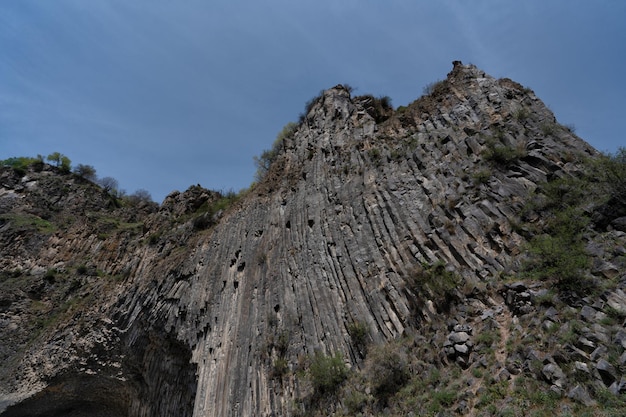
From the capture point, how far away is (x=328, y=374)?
11141 millimetres

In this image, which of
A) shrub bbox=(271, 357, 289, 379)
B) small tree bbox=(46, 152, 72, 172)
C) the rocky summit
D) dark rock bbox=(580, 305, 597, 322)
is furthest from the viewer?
small tree bbox=(46, 152, 72, 172)

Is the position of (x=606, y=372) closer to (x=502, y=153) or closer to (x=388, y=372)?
(x=388, y=372)

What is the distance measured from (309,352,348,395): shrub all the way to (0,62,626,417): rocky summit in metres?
0.05

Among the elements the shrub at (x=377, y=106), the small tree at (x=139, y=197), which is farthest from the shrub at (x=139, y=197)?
the shrub at (x=377, y=106)

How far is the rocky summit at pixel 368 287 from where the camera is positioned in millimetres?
7804

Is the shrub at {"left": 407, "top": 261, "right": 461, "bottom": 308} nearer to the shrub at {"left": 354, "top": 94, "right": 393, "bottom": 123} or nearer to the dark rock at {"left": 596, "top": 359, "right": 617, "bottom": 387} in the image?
the dark rock at {"left": 596, "top": 359, "right": 617, "bottom": 387}

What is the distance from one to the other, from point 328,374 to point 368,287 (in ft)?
9.47

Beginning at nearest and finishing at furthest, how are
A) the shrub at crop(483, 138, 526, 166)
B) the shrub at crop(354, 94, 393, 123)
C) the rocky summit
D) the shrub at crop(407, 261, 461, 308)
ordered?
the rocky summit, the shrub at crop(407, 261, 461, 308), the shrub at crop(483, 138, 526, 166), the shrub at crop(354, 94, 393, 123)

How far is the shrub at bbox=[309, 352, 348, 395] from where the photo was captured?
11055 millimetres

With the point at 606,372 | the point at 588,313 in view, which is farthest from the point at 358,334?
the point at 606,372

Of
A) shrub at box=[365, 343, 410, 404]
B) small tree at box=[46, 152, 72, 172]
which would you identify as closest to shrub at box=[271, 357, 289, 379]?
shrub at box=[365, 343, 410, 404]

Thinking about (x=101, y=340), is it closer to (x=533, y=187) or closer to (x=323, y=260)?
(x=323, y=260)

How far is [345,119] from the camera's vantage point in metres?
20.3

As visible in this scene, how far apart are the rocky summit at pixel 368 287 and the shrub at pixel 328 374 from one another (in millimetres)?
54
